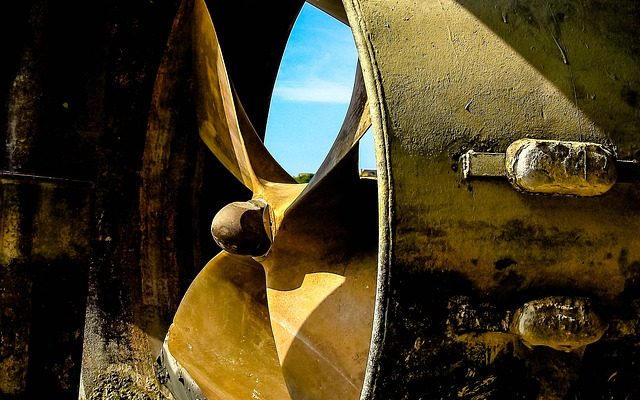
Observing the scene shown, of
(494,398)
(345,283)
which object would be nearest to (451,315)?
(494,398)

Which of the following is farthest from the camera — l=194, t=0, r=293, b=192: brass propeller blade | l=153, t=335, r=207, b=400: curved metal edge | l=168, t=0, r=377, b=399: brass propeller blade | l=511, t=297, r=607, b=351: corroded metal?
l=194, t=0, r=293, b=192: brass propeller blade

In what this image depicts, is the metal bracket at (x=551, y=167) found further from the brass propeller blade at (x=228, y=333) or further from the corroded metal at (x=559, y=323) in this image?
the brass propeller blade at (x=228, y=333)

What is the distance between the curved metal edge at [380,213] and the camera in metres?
1.14

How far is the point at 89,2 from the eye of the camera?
2.32m

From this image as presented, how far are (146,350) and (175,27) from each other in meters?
1.07

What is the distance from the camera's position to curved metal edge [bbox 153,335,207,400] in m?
2.15

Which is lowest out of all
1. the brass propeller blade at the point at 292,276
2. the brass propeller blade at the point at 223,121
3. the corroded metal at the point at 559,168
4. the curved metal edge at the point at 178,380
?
the curved metal edge at the point at 178,380

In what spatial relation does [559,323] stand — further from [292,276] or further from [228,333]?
[228,333]

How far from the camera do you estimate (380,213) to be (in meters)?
1.15

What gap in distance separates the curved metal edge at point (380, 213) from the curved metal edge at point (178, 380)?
3.53ft

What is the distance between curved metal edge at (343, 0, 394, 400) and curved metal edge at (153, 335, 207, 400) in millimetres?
1077

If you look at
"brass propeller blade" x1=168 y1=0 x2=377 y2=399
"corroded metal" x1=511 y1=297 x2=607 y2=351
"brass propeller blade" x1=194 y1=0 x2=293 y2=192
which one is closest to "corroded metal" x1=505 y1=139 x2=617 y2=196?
"corroded metal" x1=511 y1=297 x2=607 y2=351

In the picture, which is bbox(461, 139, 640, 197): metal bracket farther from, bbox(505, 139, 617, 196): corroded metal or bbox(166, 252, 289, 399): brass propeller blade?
bbox(166, 252, 289, 399): brass propeller blade

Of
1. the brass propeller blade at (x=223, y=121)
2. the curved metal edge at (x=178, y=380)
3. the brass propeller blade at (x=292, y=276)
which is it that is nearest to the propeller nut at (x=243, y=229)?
the brass propeller blade at (x=292, y=276)
